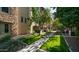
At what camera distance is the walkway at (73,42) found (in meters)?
4.64

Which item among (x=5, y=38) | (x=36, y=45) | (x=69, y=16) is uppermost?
(x=69, y=16)

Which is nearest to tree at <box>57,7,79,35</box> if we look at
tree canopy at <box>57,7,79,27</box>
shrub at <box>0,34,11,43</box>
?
tree canopy at <box>57,7,79,27</box>

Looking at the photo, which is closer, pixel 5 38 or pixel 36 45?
pixel 5 38

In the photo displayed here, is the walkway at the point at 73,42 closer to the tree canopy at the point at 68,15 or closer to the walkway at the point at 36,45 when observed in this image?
the tree canopy at the point at 68,15

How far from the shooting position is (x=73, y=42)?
4711 mm

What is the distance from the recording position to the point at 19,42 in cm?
463

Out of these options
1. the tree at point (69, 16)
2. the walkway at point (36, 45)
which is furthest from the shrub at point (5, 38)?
the tree at point (69, 16)

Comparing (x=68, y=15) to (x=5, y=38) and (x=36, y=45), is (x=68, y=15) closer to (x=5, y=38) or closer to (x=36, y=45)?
(x=36, y=45)

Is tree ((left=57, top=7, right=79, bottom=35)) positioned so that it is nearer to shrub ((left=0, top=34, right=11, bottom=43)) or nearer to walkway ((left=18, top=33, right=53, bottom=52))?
walkway ((left=18, top=33, right=53, bottom=52))

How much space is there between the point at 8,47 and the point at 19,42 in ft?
0.94

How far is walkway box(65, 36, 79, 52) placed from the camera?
4.64 meters

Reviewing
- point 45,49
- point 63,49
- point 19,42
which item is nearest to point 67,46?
point 63,49

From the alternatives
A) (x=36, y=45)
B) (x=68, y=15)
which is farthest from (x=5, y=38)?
(x=68, y=15)
